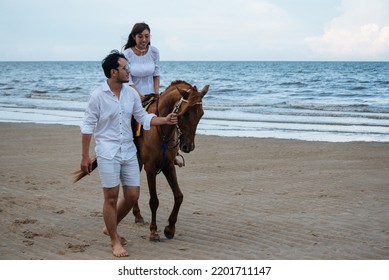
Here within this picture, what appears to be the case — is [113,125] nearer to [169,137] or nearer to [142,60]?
[169,137]

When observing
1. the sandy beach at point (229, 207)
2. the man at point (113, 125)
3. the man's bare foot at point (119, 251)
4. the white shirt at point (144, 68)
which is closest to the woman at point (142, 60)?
the white shirt at point (144, 68)

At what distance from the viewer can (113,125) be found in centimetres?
608

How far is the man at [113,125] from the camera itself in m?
6.04

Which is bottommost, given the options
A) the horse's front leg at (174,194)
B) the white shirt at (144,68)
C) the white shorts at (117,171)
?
the horse's front leg at (174,194)

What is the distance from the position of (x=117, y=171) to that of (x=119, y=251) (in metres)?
0.91

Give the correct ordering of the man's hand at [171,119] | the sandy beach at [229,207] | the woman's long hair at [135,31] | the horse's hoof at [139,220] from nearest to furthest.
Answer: the man's hand at [171,119], the sandy beach at [229,207], the woman's long hair at [135,31], the horse's hoof at [139,220]

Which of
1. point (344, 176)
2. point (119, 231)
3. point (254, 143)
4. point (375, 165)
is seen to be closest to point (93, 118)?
point (119, 231)

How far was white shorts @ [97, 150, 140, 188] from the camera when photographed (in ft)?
19.9

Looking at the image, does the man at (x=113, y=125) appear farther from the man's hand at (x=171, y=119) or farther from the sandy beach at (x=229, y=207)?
the sandy beach at (x=229, y=207)

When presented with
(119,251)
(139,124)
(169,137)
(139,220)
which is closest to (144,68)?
(139,124)

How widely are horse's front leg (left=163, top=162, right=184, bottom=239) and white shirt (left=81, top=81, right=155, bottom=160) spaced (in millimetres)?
975

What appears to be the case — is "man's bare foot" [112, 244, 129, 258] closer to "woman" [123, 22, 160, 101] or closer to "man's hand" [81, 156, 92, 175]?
"man's hand" [81, 156, 92, 175]

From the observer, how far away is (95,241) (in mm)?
7055
